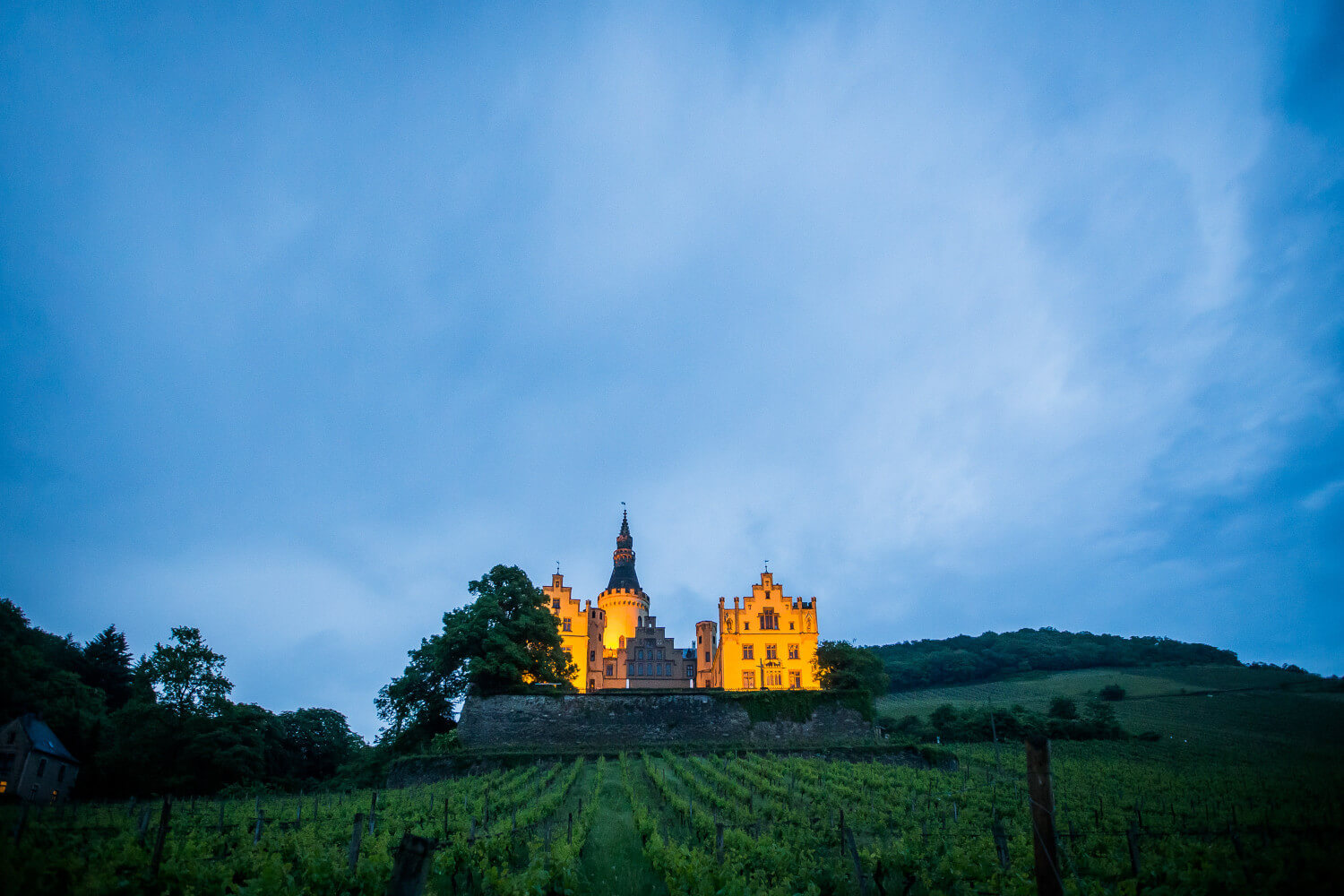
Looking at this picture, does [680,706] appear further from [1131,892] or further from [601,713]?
[1131,892]

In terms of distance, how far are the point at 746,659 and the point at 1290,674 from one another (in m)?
46.9

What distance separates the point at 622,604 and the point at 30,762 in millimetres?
41616

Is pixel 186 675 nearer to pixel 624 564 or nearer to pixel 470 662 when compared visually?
pixel 470 662

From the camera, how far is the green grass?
9.30 metres

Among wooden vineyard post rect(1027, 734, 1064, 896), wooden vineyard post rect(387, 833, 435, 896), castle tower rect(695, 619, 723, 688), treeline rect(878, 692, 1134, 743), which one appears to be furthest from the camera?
castle tower rect(695, 619, 723, 688)

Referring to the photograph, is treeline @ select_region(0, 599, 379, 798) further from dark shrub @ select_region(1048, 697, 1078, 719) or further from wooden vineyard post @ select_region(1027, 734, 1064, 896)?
dark shrub @ select_region(1048, 697, 1078, 719)

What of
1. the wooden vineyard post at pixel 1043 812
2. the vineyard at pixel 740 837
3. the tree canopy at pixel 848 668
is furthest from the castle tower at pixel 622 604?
the wooden vineyard post at pixel 1043 812

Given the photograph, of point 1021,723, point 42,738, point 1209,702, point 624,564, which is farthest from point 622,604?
point 1209,702

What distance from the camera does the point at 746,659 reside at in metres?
55.6

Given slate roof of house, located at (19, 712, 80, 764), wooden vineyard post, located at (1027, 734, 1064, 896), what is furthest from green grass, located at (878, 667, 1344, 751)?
slate roof of house, located at (19, 712, 80, 764)

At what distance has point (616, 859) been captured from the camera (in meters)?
15.2

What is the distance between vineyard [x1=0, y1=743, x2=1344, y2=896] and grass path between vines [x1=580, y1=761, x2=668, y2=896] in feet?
0.28

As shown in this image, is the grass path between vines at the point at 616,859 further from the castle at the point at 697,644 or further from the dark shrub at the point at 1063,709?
the dark shrub at the point at 1063,709

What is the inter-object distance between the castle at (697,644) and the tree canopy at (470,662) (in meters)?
8.37
